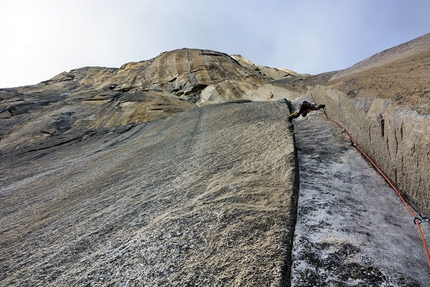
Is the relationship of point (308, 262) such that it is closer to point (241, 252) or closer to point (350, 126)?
point (241, 252)

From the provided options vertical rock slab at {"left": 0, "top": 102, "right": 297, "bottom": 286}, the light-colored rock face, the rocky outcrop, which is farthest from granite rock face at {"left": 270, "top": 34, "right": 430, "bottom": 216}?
the light-colored rock face

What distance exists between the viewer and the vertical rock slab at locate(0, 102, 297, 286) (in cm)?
288

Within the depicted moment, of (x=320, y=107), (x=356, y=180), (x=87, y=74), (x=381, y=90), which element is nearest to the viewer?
(x=356, y=180)

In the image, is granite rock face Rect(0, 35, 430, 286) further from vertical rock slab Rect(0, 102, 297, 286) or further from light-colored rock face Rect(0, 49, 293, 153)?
light-colored rock face Rect(0, 49, 293, 153)

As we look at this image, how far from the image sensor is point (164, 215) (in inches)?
154

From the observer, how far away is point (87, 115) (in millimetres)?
15977

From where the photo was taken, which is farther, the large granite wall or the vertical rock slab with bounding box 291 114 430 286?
the large granite wall

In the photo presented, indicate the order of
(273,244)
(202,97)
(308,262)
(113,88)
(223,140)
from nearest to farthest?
(308,262) → (273,244) → (223,140) → (202,97) → (113,88)

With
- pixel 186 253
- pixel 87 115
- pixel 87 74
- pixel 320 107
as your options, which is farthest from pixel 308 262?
pixel 87 74

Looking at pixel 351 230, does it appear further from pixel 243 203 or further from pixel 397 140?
pixel 397 140

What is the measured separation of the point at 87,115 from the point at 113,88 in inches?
302

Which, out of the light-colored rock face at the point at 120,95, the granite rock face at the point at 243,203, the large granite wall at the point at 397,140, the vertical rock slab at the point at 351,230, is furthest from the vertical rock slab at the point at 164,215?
the light-colored rock face at the point at 120,95

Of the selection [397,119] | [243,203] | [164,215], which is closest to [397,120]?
[397,119]

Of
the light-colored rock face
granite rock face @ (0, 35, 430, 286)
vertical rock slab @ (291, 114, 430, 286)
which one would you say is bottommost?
vertical rock slab @ (291, 114, 430, 286)
